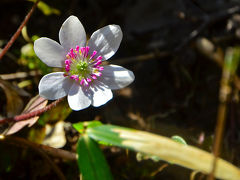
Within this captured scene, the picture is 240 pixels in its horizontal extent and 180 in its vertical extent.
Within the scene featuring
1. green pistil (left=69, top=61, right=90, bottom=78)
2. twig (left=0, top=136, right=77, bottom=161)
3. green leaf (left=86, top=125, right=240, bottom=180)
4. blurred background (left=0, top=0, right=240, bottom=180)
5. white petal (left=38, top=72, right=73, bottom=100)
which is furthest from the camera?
blurred background (left=0, top=0, right=240, bottom=180)

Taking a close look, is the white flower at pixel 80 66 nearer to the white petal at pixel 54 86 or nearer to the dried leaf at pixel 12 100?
the white petal at pixel 54 86

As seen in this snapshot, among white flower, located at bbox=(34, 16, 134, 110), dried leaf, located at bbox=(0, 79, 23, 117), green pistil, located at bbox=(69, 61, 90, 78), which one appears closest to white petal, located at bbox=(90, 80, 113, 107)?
white flower, located at bbox=(34, 16, 134, 110)

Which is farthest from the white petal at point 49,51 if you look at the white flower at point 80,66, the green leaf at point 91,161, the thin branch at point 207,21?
the thin branch at point 207,21

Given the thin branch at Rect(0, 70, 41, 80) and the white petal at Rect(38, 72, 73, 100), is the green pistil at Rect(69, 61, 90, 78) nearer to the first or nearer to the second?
the white petal at Rect(38, 72, 73, 100)

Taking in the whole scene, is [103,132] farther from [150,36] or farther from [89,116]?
[150,36]

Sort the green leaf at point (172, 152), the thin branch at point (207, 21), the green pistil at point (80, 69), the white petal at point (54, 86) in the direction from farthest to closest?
1. the thin branch at point (207, 21)
2. the green pistil at point (80, 69)
3. the white petal at point (54, 86)
4. the green leaf at point (172, 152)

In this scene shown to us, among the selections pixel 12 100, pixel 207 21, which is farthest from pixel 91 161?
pixel 207 21

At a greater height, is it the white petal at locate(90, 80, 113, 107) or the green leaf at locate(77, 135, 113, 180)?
the white petal at locate(90, 80, 113, 107)
